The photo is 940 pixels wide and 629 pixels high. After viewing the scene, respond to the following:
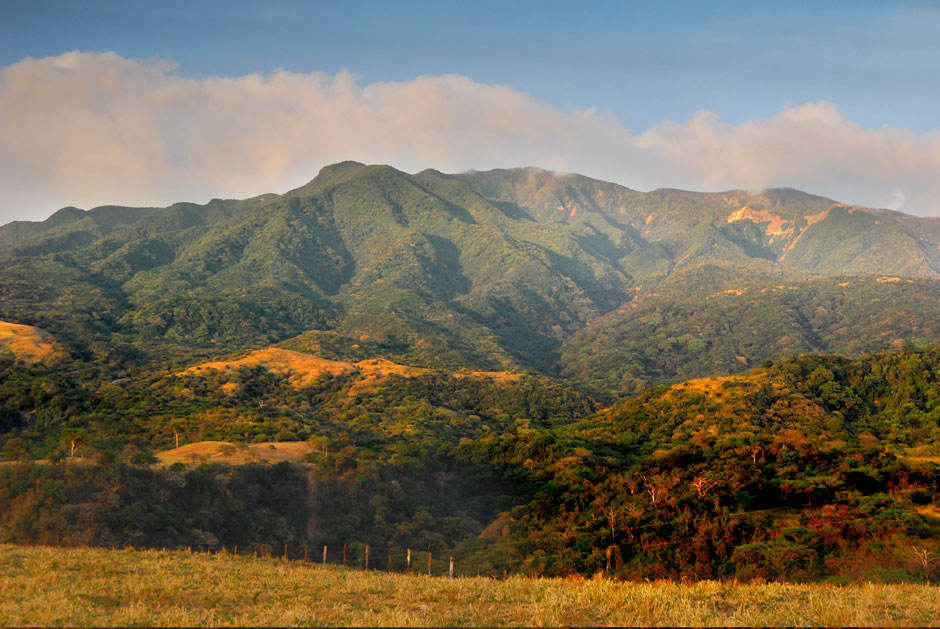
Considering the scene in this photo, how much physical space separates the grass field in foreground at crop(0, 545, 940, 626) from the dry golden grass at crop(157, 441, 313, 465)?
53829mm

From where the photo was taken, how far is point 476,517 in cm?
8188

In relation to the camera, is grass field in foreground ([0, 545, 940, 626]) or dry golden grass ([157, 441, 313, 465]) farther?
dry golden grass ([157, 441, 313, 465])

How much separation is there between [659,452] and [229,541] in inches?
2612

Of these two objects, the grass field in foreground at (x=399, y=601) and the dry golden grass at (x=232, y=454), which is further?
the dry golden grass at (x=232, y=454)

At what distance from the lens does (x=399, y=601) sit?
2130 cm

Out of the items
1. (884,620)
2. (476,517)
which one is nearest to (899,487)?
(476,517)

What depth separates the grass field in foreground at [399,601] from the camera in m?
17.8

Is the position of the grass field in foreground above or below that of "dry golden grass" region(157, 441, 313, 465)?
above

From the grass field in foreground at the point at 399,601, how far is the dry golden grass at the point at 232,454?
5383 centimetres

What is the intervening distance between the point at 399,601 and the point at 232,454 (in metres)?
69.9

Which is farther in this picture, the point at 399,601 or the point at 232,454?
the point at 232,454

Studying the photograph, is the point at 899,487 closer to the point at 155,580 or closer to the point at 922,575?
the point at 922,575

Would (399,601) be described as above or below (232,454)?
above

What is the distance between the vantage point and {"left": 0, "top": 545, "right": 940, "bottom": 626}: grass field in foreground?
17.8 meters
